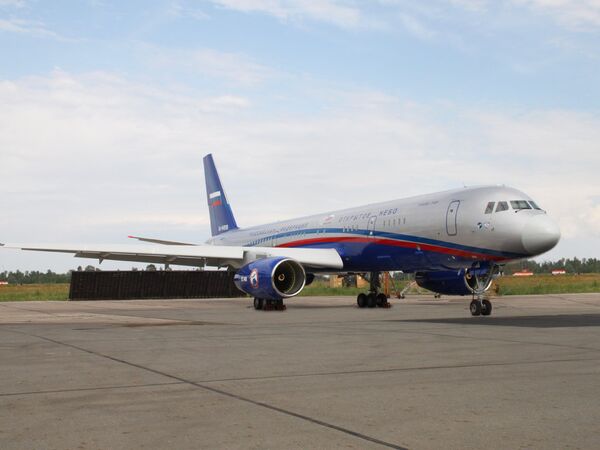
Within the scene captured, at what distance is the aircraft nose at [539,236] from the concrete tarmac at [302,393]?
7747 millimetres

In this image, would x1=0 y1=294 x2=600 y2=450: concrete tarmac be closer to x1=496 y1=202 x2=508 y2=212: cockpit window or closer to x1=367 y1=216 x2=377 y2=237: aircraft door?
x1=496 y1=202 x2=508 y2=212: cockpit window

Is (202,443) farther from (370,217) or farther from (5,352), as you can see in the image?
(370,217)

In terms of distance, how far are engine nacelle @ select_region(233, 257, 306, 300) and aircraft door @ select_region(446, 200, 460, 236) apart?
17.0 feet

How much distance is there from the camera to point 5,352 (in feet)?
32.1

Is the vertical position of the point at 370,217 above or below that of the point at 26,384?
above

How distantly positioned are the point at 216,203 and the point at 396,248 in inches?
680

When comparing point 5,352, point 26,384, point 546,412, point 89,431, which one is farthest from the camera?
point 5,352

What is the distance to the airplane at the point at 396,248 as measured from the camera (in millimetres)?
19609

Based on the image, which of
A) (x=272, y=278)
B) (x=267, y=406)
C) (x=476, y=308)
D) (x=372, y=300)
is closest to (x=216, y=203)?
(x=372, y=300)

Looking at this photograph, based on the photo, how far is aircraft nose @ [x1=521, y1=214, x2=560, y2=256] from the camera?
18922 mm

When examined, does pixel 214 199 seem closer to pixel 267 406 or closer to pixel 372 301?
pixel 372 301

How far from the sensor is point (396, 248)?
23.4 meters

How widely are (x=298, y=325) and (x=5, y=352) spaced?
7.00 metres

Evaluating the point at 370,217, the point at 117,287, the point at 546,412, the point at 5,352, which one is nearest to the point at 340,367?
the point at 546,412
